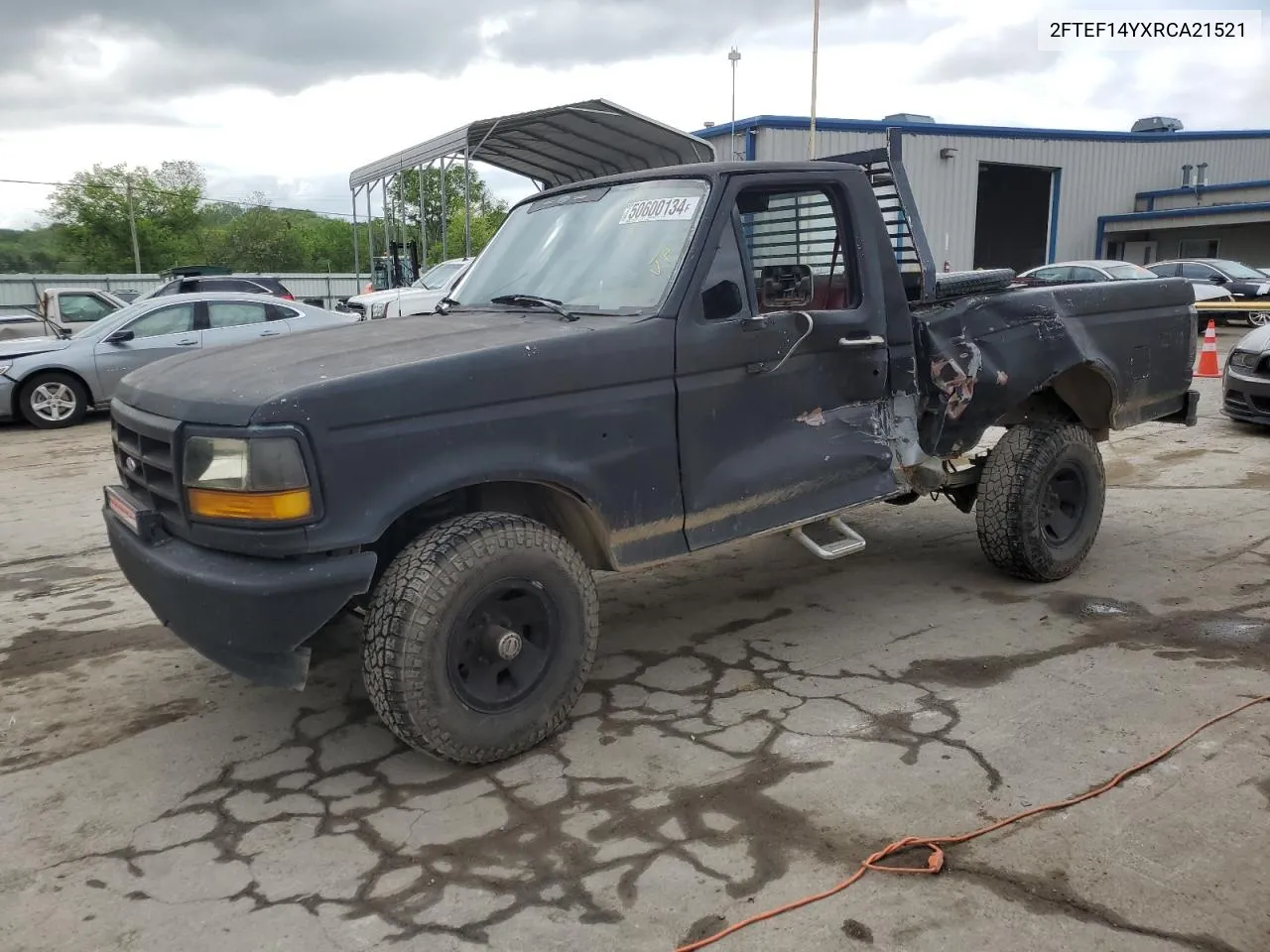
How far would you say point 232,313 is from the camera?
12.5m

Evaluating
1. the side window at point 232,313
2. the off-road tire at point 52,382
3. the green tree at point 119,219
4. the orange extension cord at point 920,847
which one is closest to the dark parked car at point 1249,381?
the orange extension cord at point 920,847

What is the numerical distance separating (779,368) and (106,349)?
1098 centimetres

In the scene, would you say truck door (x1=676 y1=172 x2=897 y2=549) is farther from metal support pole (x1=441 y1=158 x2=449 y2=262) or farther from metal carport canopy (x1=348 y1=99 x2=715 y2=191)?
metal support pole (x1=441 y1=158 x2=449 y2=262)

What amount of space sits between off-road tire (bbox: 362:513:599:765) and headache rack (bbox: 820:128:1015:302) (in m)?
2.40

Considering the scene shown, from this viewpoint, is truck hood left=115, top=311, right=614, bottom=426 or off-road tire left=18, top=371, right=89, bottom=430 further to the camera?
off-road tire left=18, top=371, right=89, bottom=430

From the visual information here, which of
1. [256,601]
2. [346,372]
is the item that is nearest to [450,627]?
[256,601]

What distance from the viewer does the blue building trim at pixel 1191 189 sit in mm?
29969

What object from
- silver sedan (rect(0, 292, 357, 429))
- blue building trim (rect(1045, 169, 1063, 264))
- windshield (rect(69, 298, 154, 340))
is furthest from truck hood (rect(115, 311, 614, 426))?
blue building trim (rect(1045, 169, 1063, 264))

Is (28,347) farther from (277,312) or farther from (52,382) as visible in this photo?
(277,312)

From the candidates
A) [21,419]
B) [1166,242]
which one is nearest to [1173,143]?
[1166,242]

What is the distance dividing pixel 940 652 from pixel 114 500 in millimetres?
3457

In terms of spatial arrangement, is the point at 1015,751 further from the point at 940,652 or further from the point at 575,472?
the point at 575,472

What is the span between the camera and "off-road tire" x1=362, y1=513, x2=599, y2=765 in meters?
3.11

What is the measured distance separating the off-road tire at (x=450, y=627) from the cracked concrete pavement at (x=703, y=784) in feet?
0.56
